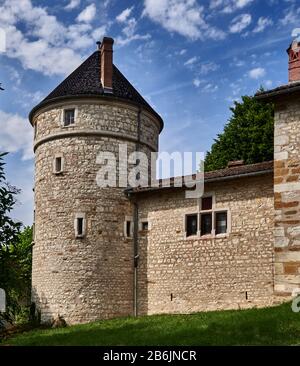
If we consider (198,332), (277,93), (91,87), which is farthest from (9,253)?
(91,87)

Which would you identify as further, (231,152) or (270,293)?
(231,152)

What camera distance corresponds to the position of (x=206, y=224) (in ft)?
69.1

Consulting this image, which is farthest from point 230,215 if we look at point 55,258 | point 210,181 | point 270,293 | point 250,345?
point 250,345

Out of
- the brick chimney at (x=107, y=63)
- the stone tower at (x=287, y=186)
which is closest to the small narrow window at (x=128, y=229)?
the brick chimney at (x=107, y=63)

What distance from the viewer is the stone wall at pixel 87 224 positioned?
71.6ft

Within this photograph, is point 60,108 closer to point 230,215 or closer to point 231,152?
point 230,215

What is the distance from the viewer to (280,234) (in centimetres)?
1617

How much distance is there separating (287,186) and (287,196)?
10.4 inches

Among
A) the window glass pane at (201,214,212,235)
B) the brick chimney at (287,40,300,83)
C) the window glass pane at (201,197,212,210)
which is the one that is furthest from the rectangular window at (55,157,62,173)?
the brick chimney at (287,40,300,83)

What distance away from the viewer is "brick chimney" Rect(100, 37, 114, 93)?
2342 centimetres

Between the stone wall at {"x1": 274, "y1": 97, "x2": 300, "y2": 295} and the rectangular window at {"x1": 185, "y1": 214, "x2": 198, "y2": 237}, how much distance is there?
5.30 metres

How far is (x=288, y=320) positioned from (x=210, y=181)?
25.7 feet

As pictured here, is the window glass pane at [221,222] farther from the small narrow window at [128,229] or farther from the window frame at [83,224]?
the window frame at [83,224]

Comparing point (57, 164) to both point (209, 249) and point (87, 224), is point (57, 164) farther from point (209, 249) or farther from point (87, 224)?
point (209, 249)
